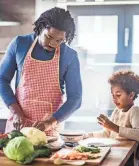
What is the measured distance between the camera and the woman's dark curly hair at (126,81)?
256cm

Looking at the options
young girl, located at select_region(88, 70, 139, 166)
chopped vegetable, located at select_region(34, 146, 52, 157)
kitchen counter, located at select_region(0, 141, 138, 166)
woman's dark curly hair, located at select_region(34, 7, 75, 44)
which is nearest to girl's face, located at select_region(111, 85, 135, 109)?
young girl, located at select_region(88, 70, 139, 166)

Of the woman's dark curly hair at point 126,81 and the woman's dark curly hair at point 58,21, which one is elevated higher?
the woman's dark curly hair at point 58,21

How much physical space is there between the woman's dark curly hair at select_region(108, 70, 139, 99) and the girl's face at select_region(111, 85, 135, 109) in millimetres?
22

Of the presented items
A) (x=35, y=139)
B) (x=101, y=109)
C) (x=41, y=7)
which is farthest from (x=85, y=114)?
(x=35, y=139)

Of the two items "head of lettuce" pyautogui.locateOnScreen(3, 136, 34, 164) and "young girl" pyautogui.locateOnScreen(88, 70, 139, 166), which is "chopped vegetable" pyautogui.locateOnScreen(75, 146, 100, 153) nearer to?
"head of lettuce" pyautogui.locateOnScreen(3, 136, 34, 164)

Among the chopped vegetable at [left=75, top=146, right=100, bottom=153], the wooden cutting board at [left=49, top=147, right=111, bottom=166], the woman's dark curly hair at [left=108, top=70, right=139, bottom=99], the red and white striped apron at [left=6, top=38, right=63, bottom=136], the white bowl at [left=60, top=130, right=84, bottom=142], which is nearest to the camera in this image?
the wooden cutting board at [left=49, top=147, right=111, bottom=166]

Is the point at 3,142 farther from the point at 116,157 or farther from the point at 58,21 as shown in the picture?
the point at 58,21

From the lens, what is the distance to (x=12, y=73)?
8.14 feet

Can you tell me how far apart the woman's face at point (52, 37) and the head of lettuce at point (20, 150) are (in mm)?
649

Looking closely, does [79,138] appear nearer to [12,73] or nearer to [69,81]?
[69,81]

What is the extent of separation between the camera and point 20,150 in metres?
1.82

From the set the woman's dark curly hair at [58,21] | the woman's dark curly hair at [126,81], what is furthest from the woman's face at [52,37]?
the woman's dark curly hair at [126,81]

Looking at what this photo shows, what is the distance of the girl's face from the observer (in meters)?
2.52

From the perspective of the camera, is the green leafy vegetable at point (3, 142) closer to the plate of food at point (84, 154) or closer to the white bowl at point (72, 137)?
the plate of food at point (84, 154)
